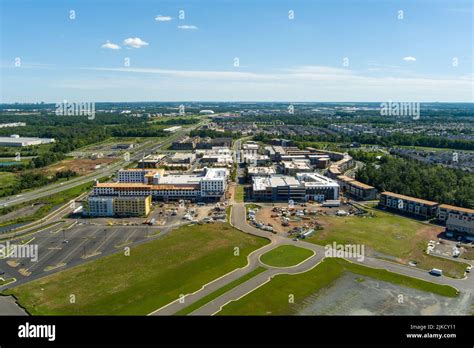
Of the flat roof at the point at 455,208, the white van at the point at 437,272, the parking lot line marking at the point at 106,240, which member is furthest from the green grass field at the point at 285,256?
the flat roof at the point at 455,208

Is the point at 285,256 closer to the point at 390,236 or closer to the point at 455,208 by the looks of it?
the point at 390,236

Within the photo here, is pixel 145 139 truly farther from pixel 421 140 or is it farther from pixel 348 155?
pixel 421 140

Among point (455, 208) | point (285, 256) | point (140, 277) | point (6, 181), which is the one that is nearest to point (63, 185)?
Answer: point (6, 181)

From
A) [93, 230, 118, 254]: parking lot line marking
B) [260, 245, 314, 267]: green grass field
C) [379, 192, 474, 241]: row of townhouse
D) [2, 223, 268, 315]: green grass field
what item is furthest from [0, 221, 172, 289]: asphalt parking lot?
[379, 192, 474, 241]: row of townhouse

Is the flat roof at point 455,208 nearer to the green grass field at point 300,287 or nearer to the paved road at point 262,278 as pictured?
the paved road at point 262,278

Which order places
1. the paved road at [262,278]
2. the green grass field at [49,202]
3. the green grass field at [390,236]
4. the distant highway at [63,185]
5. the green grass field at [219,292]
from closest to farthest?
the green grass field at [219,292] → the paved road at [262,278] → the green grass field at [390,236] → the green grass field at [49,202] → the distant highway at [63,185]
